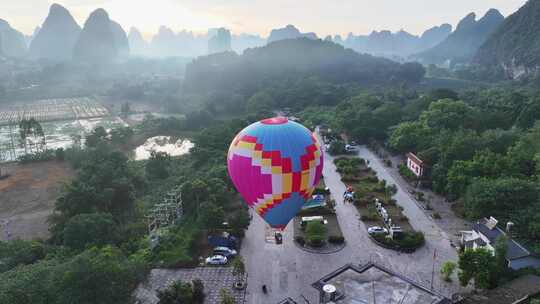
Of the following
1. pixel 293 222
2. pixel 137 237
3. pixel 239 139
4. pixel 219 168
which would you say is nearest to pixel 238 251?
pixel 293 222

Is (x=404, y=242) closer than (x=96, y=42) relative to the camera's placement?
Yes

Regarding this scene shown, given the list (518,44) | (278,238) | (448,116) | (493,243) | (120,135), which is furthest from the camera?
(518,44)

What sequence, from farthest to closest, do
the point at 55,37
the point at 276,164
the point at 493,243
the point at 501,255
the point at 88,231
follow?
the point at 55,37 < the point at 88,231 < the point at 493,243 < the point at 501,255 < the point at 276,164

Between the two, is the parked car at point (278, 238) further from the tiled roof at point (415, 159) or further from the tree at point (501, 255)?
the tiled roof at point (415, 159)

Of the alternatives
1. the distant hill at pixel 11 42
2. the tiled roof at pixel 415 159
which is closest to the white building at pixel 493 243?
the tiled roof at pixel 415 159

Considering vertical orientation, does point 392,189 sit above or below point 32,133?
below

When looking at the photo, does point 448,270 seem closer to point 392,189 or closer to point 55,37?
point 392,189

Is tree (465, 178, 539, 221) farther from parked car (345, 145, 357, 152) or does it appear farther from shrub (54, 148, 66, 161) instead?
shrub (54, 148, 66, 161)

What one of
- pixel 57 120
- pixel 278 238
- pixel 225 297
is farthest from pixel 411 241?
pixel 57 120
